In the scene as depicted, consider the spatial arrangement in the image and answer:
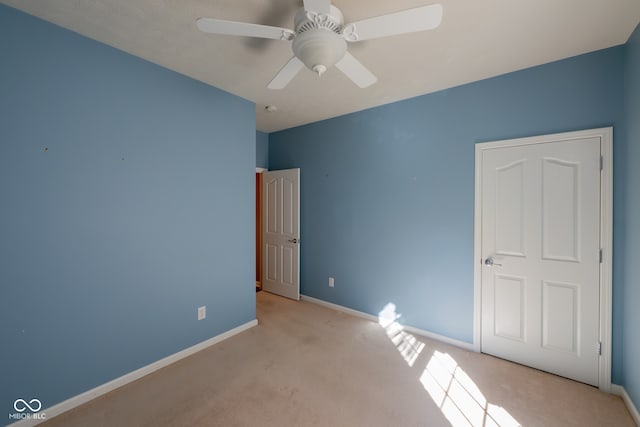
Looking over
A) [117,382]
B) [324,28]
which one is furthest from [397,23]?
[117,382]

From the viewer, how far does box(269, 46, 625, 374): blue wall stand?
2.11 metres

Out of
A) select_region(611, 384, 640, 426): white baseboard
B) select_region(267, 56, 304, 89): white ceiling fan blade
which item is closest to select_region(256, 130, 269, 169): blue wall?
select_region(267, 56, 304, 89): white ceiling fan blade

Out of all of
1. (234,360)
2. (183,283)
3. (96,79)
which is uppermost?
(96,79)

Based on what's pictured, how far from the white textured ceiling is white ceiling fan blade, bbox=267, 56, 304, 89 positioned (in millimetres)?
296

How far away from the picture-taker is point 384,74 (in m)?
2.35

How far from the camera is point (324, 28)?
4.43ft

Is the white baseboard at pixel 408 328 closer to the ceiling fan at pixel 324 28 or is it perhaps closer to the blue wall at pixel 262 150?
the blue wall at pixel 262 150

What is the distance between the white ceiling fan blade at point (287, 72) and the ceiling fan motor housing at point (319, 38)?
0.66ft

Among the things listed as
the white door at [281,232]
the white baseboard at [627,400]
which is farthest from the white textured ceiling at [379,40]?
the white baseboard at [627,400]

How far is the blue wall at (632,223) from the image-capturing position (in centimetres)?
170

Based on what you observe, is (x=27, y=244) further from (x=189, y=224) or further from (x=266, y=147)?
(x=266, y=147)

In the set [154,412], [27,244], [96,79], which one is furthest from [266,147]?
[154,412]

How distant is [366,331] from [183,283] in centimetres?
199

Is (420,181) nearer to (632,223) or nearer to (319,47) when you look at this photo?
(632,223)
